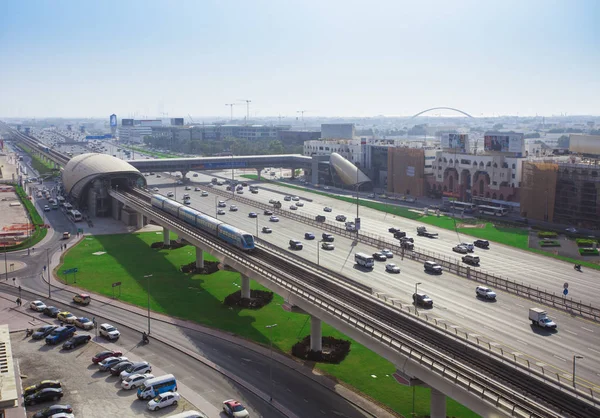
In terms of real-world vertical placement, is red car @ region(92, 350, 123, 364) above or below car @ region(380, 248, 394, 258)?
below

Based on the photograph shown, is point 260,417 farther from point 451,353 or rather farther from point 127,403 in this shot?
point 451,353

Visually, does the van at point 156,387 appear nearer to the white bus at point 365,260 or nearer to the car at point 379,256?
Answer: the white bus at point 365,260

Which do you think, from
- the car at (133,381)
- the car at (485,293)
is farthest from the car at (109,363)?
the car at (485,293)

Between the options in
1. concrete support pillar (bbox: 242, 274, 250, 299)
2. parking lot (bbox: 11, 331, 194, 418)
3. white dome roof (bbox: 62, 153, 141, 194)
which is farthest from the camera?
white dome roof (bbox: 62, 153, 141, 194)

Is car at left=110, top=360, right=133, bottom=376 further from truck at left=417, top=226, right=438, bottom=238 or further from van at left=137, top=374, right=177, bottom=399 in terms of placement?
truck at left=417, top=226, right=438, bottom=238

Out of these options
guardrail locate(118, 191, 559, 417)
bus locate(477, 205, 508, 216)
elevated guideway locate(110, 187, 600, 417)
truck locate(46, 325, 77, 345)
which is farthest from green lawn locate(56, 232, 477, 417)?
bus locate(477, 205, 508, 216)

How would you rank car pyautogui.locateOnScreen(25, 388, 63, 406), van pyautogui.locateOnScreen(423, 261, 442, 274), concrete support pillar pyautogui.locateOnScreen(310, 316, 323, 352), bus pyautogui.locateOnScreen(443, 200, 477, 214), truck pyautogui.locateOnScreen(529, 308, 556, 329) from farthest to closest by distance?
bus pyautogui.locateOnScreen(443, 200, 477, 214) → van pyautogui.locateOnScreen(423, 261, 442, 274) → truck pyautogui.locateOnScreen(529, 308, 556, 329) → concrete support pillar pyautogui.locateOnScreen(310, 316, 323, 352) → car pyautogui.locateOnScreen(25, 388, 63, 406)

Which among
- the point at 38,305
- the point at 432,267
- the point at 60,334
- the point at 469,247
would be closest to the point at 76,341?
the point at 60,334
